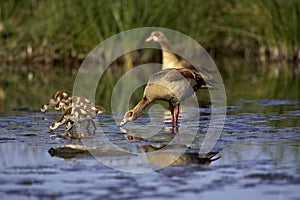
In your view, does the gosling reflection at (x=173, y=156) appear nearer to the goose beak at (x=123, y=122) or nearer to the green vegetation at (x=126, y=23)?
the goose beak at (x=123, y=122)

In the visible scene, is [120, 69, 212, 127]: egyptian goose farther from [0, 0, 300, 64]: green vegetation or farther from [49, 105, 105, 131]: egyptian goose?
[0, 0, 300, 64]: green vegetation

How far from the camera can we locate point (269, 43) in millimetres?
18844

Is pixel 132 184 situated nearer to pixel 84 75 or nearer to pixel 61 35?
pixel 84 75

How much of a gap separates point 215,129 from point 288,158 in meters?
1.95

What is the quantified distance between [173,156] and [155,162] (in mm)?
299

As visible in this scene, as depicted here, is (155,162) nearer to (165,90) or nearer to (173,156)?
(173,156)

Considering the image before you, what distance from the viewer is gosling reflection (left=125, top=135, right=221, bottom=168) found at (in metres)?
6.71

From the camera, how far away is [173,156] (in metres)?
6.98

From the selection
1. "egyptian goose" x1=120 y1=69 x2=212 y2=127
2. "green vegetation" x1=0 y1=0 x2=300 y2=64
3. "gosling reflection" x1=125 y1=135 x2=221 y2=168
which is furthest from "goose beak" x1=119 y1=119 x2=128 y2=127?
"green vegetation" x1=0 y1=0 x2=300 y2=64

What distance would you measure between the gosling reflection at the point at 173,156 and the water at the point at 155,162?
0.4 inches

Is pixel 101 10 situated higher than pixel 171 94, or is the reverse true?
pixel 101 10

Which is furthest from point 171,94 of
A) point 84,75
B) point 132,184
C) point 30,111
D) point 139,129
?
point 84,75

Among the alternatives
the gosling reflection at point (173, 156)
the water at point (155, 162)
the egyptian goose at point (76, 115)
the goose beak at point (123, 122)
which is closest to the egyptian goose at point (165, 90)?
the goose beak at point (123, 122)

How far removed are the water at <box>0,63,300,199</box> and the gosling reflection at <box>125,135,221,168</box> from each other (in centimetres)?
1
